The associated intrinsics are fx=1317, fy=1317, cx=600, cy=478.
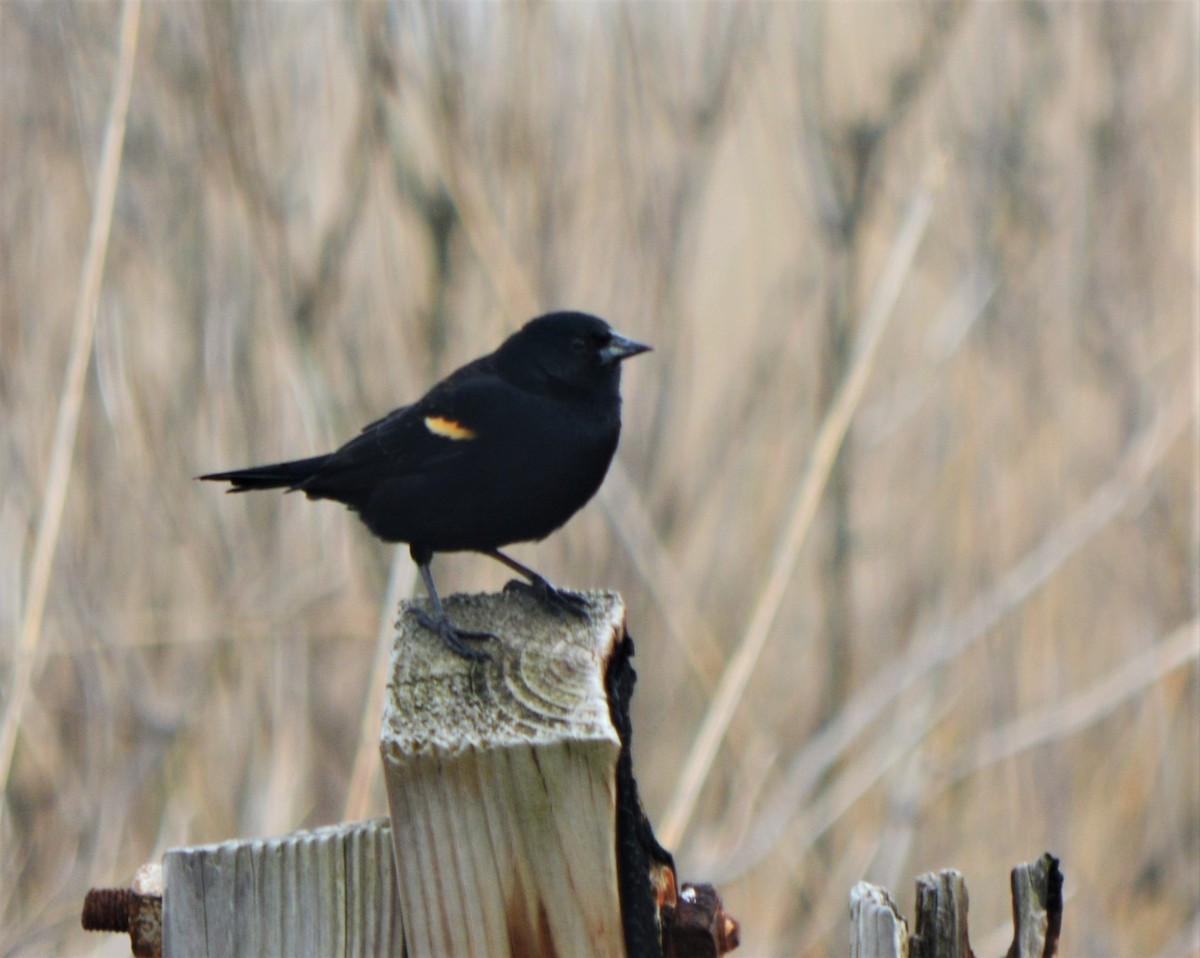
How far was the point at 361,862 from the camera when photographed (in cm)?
103

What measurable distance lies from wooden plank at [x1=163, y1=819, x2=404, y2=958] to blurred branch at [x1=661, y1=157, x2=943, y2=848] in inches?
58.3

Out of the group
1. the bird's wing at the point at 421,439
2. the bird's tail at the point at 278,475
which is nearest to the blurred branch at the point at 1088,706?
the bird's wing at the point at 421,439

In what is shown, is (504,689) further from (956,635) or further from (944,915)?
(956,635)

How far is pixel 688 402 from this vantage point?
3334 mm

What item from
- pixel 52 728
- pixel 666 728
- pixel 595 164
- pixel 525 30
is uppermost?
pixel 525 30

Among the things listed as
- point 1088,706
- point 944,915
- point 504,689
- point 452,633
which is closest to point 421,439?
point 452,633

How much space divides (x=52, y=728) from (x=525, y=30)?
1975 mm

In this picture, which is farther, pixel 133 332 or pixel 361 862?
pixel 133 332

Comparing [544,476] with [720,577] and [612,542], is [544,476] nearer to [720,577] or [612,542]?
[612,542]

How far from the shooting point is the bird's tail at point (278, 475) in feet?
7.96

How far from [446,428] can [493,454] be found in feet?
0.53

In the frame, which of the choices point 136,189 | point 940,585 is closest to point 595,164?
point 136,189

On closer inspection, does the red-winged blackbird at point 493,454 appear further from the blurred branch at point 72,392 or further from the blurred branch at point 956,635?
the blurred branch at point 956,635

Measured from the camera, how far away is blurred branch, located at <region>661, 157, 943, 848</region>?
252 cm
